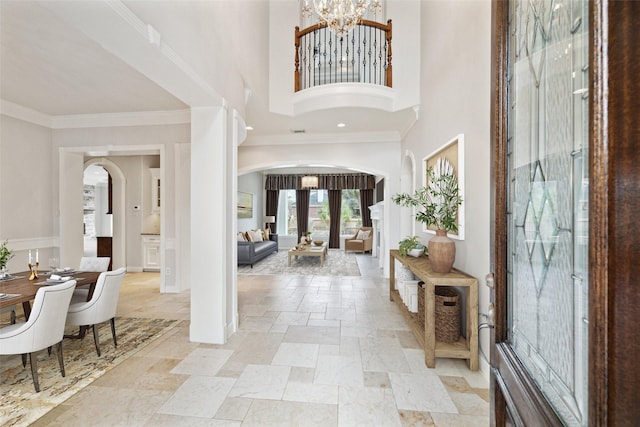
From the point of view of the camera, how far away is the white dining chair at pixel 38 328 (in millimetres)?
2004

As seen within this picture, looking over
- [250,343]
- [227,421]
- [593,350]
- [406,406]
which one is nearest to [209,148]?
[250,343]

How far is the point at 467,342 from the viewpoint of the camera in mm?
2500

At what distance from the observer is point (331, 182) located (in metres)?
10.7

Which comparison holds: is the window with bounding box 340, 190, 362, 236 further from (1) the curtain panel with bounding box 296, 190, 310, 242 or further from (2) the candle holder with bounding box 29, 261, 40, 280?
(2) the candle holder with bounding box 29, 261, 40, 280

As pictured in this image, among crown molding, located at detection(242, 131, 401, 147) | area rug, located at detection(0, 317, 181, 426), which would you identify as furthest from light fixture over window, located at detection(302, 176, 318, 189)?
area rug, located at detection(0, 317, 181, 426)

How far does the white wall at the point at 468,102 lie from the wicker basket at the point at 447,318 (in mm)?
197

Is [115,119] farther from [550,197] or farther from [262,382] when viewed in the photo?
[550,197]

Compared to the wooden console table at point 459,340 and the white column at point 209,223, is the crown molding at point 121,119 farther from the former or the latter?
the wooden console table at point 459,340

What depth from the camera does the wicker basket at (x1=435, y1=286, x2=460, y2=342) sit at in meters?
2.48

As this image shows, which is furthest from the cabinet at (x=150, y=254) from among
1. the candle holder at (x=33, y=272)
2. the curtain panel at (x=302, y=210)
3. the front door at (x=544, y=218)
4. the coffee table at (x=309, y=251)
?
the front door at (x=544, y=218)

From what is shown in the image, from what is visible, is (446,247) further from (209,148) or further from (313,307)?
(209,148)

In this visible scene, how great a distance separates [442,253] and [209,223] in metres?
2.28

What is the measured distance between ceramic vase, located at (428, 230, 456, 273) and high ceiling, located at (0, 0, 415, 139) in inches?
105

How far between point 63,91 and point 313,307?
444cm
